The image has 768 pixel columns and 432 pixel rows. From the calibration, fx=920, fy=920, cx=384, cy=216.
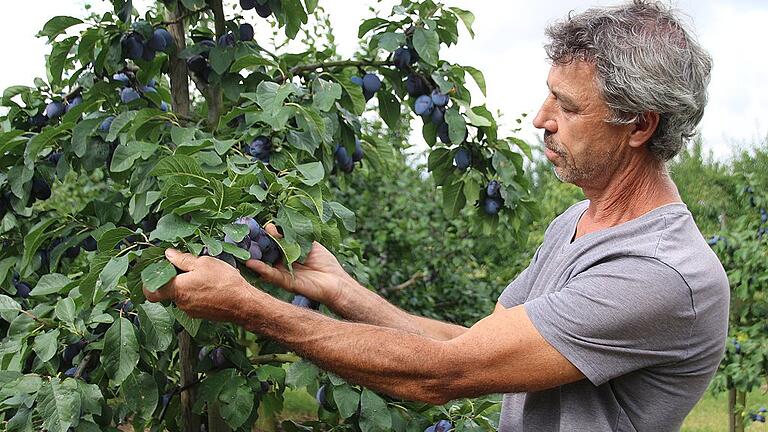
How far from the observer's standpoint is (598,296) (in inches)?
66.1

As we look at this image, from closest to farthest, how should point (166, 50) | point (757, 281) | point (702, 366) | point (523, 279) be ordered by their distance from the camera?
point (702, 366) → point (523, 279) → point (166, 50) → point (757, 281)

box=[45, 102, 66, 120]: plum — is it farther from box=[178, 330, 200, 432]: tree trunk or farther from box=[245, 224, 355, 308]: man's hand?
box=[245, 224, 355, 308]: man's hand

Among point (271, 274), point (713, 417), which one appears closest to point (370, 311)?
point (271, 274)

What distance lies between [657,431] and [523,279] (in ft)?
1.60

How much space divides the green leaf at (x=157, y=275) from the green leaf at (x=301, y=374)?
550 millimetres

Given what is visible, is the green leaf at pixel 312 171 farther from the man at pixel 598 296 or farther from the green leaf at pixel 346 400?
the green leaf at pixel 346 400

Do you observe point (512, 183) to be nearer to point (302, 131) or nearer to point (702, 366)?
point (302, 131)

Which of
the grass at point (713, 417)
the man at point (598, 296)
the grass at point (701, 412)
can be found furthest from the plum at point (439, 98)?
the grass at point (713, 417)

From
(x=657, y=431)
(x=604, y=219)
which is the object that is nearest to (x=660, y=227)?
(x=604, y=219)

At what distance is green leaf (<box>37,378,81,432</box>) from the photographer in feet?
6.23

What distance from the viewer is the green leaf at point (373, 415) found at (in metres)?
2.18

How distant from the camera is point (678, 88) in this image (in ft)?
5.89

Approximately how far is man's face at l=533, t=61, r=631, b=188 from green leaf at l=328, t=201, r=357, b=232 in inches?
19.5

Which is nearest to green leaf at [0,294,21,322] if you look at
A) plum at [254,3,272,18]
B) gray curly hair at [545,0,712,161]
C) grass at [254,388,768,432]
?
plum at [254,3,272,18]
